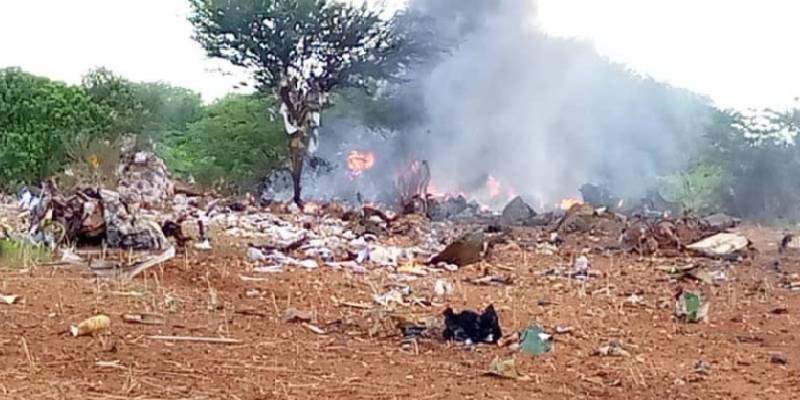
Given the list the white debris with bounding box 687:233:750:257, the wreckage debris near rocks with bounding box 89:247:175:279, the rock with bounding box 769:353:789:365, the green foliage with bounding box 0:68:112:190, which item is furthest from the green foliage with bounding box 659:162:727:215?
the rock with bounding box 769:353:789:365

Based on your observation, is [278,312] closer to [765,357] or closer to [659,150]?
[765,357]

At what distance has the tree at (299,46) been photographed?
20.1 meters

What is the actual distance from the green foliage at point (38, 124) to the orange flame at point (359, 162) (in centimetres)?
783

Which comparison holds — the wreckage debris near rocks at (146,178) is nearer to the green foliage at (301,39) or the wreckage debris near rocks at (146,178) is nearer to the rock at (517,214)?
the green foliage at (301,39)

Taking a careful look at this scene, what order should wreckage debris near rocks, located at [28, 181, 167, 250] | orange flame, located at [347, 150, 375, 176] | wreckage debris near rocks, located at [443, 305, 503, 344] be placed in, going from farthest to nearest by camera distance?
orange flame, located at [347, 150, 375, 176]
wreckage debris near rocks, located at [28, 181, 167, 250]
wreckage debris near rocks, located at [443, 305, 503, 344]

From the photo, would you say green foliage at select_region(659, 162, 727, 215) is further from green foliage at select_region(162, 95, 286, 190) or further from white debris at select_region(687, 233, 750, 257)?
green foliage at select_region(162, 95, 286, 190)

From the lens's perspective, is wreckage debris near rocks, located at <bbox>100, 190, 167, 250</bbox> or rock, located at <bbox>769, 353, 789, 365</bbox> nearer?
rock, located at <bbox>769, 353, 789, 365</bbox>

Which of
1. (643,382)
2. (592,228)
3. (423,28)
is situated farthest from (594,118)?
(643,382)

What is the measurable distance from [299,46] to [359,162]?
7.47m

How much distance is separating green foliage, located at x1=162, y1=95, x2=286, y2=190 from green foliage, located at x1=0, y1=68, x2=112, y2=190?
445 cm

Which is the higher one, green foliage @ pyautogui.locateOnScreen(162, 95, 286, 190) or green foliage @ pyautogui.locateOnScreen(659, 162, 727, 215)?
green foliage @ pyautogui.locateOnScreen(162, 95, 286, 190)

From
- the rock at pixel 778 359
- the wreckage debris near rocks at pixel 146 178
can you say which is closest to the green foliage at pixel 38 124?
the wreckage debris near rocks at pixel 146 178

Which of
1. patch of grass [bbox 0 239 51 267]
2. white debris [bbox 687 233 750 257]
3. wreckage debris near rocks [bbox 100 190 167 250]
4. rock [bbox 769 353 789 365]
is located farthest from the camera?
white debris [bbox 687 233 750 257]

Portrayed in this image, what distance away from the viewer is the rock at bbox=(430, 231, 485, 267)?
28.7 ft
